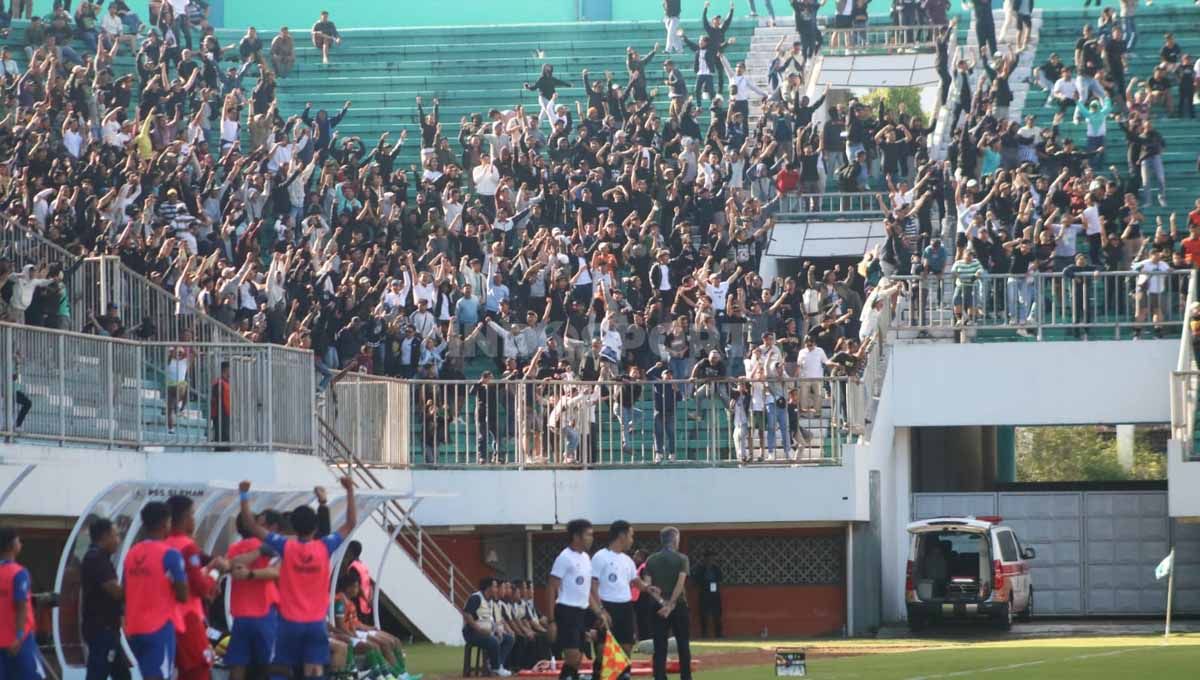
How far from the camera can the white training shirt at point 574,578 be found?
18.4 metres

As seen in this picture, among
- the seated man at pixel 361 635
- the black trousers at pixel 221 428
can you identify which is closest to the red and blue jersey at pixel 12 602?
the seated man at pixel 361 635

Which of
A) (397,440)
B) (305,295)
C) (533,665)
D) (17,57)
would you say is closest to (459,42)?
(17,57)

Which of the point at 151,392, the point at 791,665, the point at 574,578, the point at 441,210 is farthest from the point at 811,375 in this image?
the point at 574,578

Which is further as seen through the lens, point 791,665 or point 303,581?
point 791,665

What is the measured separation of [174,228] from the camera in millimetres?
32531

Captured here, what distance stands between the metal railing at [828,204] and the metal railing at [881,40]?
6618 mm

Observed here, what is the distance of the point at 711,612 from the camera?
3080 cm

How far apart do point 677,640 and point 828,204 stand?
19491 millimetres

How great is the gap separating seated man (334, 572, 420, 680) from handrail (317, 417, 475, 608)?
13.8 feet

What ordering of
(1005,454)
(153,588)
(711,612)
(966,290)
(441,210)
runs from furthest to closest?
(1005,454) → (441,210) → (966,290) → (711,612) → (153,588)

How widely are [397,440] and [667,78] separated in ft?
46.4

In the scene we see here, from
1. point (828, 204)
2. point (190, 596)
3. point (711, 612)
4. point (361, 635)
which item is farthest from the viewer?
point (828, 204)

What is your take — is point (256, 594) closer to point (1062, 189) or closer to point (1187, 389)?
point (1187, 389)

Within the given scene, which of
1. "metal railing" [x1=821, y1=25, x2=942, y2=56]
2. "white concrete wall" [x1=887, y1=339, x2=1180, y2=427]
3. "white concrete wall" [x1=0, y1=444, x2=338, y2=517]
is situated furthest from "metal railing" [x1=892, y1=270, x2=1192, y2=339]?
"metal railing" [x1=821, y1=25, x2=942, y2=56]
